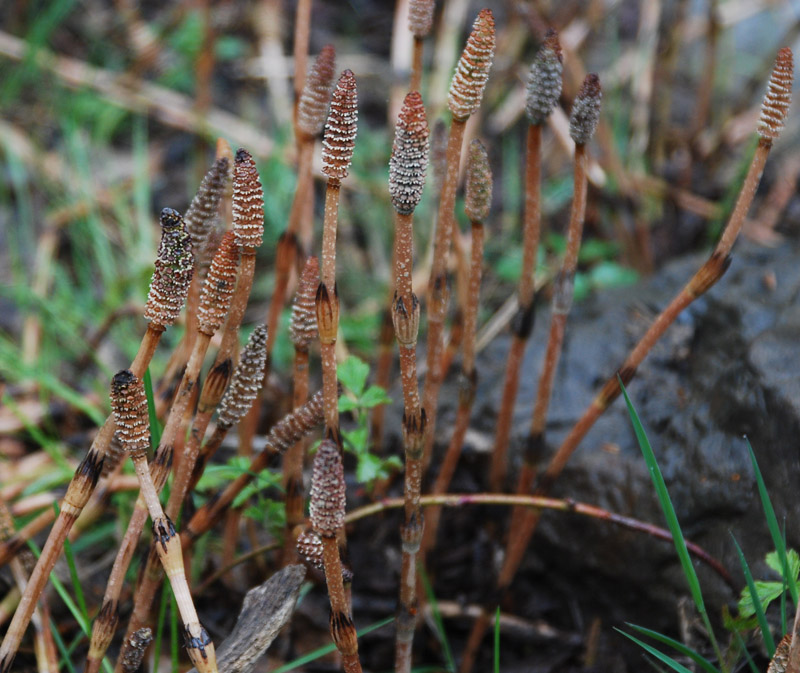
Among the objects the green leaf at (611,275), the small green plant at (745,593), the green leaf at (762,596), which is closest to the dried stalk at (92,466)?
the small green plant at (745,593)

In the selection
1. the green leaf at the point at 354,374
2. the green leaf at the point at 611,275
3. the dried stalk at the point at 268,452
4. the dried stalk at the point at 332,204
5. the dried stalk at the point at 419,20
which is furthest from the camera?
the green leaf at the point at 611,275

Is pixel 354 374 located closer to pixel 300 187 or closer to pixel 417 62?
pixel 300 187

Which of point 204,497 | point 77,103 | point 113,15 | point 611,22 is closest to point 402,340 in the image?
point 204,497

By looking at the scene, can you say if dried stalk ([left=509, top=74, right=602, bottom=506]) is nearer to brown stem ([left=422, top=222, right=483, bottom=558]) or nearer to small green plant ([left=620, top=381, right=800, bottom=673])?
brown stem ([left=422, top=222, right=483, bottom=558])

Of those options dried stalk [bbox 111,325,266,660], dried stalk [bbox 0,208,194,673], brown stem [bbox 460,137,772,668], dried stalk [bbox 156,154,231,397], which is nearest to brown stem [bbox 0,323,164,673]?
dried stalk [bbox 0,208,194,673]

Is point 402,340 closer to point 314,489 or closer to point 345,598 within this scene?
point 314,489

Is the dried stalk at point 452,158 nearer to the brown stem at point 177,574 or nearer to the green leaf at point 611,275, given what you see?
the brown stem at point 177,574
